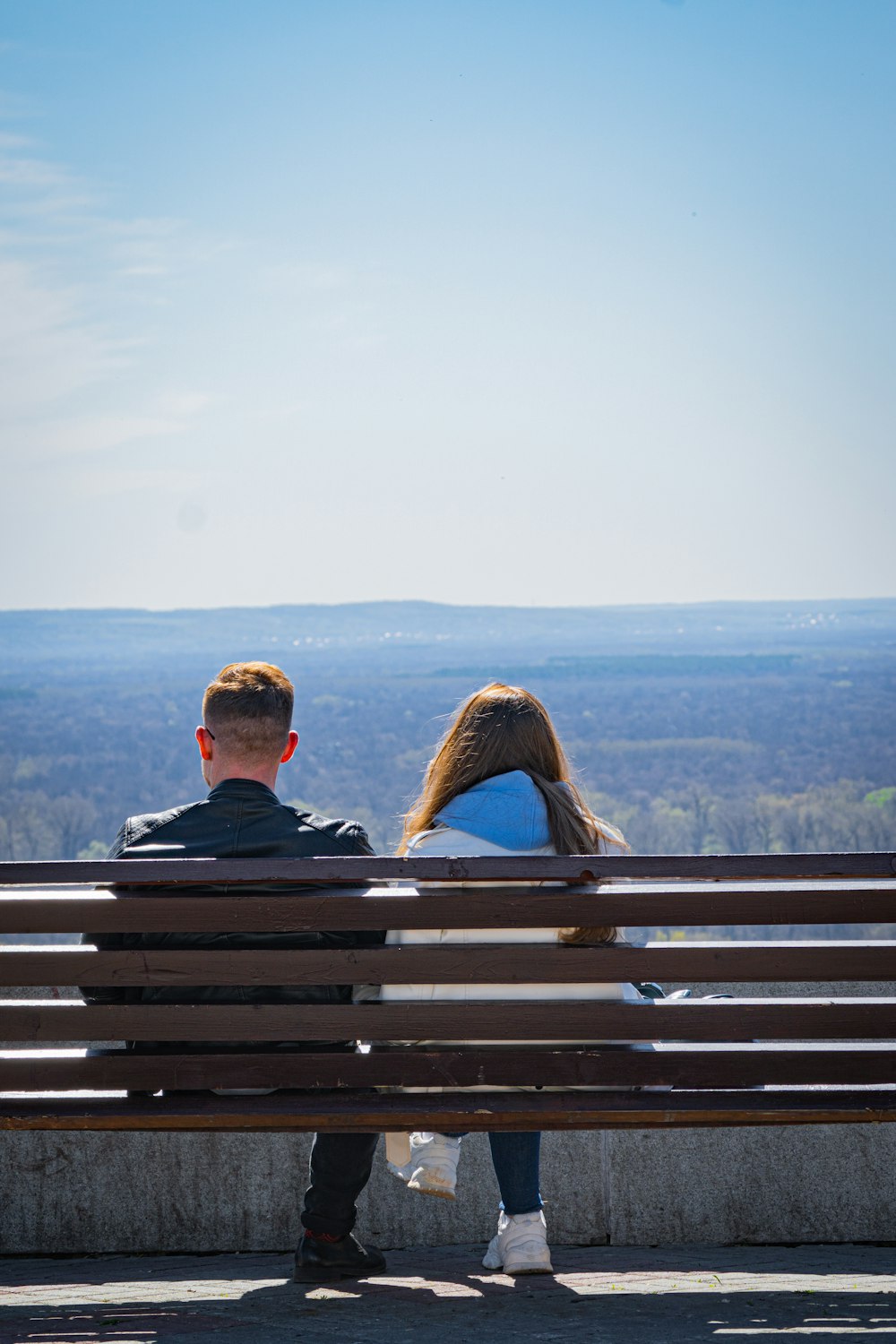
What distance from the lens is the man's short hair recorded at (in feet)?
11.7

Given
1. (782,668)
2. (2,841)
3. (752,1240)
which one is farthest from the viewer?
(782,668)

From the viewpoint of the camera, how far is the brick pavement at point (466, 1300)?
326 cm

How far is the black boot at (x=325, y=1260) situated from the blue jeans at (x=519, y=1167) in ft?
1.38

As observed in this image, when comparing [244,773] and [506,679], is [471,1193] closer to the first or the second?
[244,773]

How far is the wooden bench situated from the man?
0.09 metres

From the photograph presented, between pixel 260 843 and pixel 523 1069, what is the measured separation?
791 mm

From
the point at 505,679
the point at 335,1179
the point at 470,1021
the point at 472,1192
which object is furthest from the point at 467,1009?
the point at 505,679

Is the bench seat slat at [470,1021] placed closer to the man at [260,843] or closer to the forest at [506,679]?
the man at [260,843]

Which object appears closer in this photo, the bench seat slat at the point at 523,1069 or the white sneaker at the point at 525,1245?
the bench seat slat at the point at 523,1069

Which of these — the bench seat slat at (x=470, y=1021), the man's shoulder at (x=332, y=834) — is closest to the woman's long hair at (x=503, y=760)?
the man's shoulder at (x=332, y=834)

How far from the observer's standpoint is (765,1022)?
10.9 feet

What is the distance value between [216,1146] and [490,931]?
1.68 metres

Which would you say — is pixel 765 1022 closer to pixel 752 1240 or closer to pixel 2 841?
pixel 752 1240

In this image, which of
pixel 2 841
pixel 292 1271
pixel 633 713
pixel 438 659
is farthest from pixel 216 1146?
pixel 438 659
